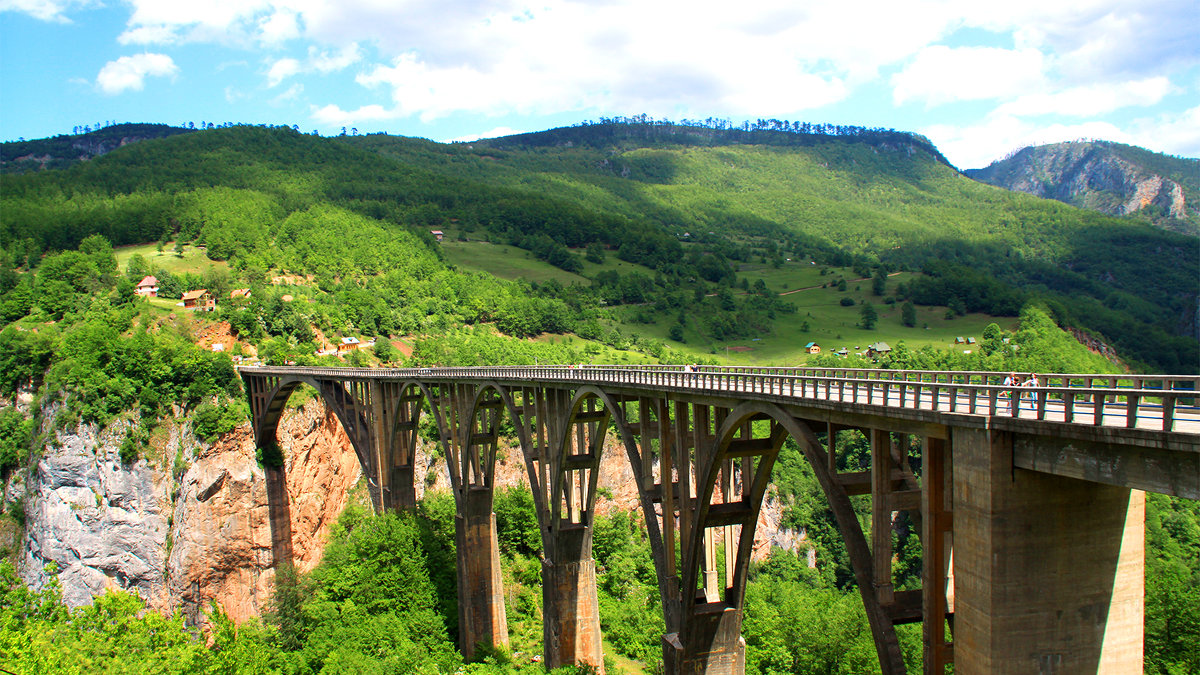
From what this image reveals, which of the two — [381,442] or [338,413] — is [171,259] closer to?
[338,413]

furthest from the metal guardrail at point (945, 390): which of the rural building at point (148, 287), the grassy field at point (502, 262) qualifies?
the grassy field at point (502, 262)

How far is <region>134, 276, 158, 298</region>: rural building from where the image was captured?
88.6 metres

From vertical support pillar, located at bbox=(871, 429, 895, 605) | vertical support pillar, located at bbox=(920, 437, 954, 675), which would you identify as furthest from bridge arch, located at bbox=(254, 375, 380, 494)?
vertical support pillar, located at bbox=(920, 437, 954, 675)

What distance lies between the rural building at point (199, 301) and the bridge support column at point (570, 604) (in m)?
60.5

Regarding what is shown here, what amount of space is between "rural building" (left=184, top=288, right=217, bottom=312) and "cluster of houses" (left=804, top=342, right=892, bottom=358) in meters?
73.4

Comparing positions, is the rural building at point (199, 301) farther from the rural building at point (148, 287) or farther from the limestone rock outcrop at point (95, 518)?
the limestone rock outcrop at point (95, 518)

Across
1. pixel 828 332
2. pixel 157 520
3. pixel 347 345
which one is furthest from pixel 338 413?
pixel 828 332

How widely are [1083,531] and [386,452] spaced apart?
42.8m

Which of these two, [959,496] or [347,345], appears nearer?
[959,496]

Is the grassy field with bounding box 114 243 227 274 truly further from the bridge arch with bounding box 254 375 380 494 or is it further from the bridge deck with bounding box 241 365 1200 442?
the bridge deck with bounding box 241 365 1200 442

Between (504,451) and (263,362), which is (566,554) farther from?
(263,362)

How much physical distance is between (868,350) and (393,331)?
60403 millimetres

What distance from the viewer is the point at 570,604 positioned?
36.9 metres

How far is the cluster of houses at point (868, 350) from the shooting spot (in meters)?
98.5
